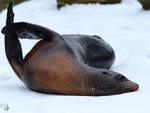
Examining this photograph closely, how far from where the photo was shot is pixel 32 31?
4.35 m

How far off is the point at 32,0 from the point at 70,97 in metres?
7.70

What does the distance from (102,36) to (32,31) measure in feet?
11.9

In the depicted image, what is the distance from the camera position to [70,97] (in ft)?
12.2

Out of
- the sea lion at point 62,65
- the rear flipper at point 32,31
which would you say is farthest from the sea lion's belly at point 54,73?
the rear flipper at point 32,31

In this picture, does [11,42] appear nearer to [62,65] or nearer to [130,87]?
[62,65]

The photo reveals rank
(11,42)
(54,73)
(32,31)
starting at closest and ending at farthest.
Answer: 1. (54,73)
2. (32,31)
3. (11,42)

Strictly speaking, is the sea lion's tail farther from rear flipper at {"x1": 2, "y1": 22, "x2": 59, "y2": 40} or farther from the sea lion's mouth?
the sea lion's mouth

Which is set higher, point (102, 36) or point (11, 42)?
point (11, 42)

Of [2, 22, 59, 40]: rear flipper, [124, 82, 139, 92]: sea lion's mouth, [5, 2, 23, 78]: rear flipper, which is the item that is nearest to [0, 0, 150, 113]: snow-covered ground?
[124, 82, 139, 92]: sea lion's mouth

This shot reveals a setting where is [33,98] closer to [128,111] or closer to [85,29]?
[128,111]

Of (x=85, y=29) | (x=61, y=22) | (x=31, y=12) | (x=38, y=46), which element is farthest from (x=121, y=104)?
(x=31, y=12)

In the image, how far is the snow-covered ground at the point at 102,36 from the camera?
3.51 meters

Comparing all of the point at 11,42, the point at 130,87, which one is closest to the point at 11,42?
the point at 11,42

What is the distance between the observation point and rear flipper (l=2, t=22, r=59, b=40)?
170 inches
